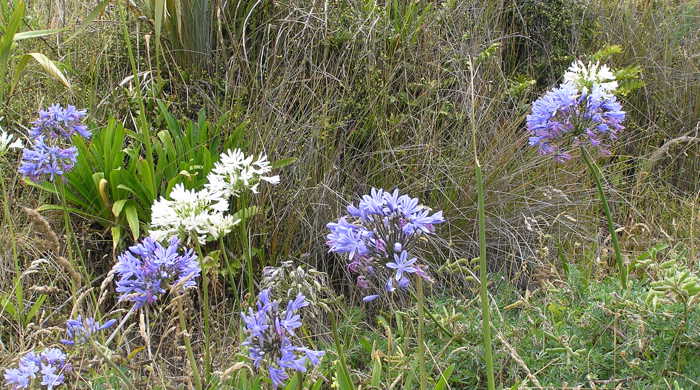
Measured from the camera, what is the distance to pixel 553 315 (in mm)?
2211

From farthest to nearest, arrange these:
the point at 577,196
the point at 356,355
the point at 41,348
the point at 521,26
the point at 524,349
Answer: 1. the point at 521,26
2. the point at 577,196
3. the point at 356,355
4. the point at 524,349
5. the point at 41,348

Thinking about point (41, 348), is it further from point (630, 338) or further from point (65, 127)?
point (630, 338)

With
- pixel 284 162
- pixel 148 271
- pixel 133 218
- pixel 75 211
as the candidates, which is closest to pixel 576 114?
pixel 148 271

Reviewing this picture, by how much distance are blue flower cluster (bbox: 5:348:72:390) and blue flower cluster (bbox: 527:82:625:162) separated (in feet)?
4.56

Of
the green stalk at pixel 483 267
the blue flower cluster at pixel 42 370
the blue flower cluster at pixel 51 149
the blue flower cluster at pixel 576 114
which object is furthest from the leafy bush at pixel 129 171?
the green stalk at pixel 483 267

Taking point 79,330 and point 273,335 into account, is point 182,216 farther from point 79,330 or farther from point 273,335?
point 273,335

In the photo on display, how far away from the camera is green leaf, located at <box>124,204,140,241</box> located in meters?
2.85

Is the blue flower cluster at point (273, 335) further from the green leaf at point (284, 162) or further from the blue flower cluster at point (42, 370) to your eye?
the green leaf at point (284, 162)

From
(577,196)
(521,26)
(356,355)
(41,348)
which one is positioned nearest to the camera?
(41,348)

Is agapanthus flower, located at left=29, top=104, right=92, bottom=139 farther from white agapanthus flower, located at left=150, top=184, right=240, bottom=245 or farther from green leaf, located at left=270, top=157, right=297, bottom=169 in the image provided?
green leaf, located at left=270, top=157, right=297, bottom=169

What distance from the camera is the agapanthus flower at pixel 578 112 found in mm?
1965

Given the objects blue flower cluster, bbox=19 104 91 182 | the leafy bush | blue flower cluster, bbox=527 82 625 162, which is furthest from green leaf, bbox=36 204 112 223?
blue flower cluster, bbox=527 82 625 162

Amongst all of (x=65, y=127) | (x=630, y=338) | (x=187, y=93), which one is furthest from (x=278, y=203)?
(x=630, y=338)

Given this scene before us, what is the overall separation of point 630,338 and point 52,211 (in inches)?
99.2
